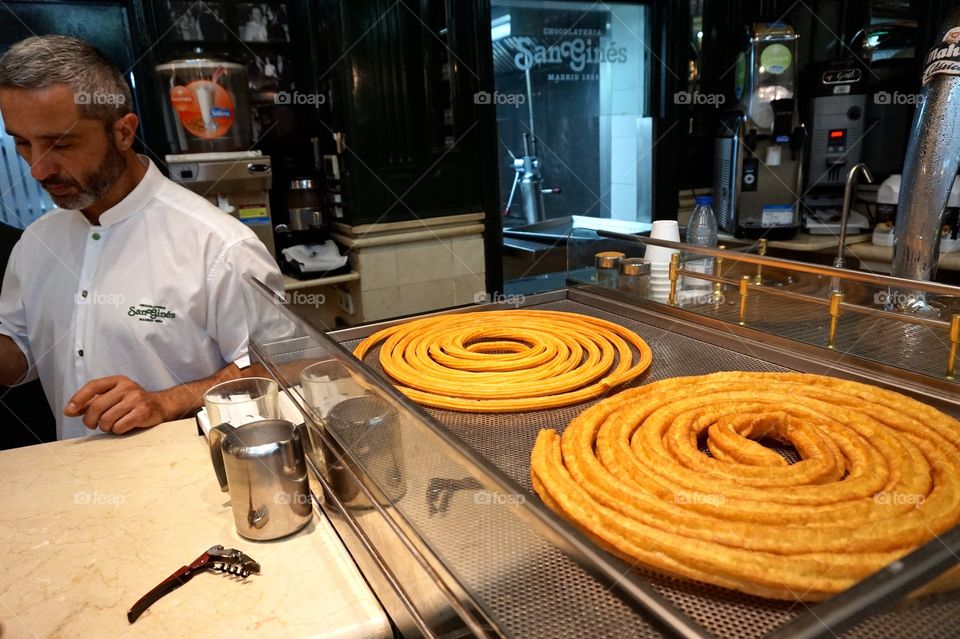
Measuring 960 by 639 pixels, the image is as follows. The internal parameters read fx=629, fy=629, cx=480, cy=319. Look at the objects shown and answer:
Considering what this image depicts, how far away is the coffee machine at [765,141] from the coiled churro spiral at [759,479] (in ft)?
10.1

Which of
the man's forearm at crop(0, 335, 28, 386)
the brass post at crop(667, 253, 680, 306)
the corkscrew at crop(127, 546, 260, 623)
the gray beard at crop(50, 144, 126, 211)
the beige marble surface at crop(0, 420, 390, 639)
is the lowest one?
the beige marble surface at crop(0, 420, 390, 639)

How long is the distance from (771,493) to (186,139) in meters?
3.28

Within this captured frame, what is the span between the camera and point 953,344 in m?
1.22

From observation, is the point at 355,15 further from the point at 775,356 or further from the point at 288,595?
the point at 288,595

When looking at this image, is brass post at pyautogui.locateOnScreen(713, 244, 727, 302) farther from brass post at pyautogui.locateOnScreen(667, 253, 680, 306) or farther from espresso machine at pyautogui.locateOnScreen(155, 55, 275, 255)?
espresso machine at pyautogui.locateOnScreen(155, 55, 275, 255)

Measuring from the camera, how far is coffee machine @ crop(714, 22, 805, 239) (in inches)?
152

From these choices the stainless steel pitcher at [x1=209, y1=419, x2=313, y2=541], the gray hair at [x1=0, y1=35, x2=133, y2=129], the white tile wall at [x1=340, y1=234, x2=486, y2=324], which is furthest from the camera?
the white tile wall at [x1=340, y1=234, x2=486, y2=324]

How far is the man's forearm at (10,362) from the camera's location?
6.74 feet

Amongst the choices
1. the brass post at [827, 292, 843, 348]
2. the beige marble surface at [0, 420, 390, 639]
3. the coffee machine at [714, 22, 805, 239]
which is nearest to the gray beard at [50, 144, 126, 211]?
the beige marble surface at [0, 420, 390, 639]

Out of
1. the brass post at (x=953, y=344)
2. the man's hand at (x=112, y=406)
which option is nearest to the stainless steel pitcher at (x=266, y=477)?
the man's hand at (x=112, y=406)

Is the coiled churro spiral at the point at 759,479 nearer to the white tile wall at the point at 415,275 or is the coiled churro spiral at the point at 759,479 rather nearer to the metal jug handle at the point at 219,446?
the metal jug handle at the point at 219,446

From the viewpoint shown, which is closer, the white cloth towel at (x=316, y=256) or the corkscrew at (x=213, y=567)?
the corkscrew at (x=213, y=567)

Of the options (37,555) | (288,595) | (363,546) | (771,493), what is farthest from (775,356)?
(37,555)

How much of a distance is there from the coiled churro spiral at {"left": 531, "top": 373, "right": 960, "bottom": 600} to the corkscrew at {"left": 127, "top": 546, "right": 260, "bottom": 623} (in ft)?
1.61
